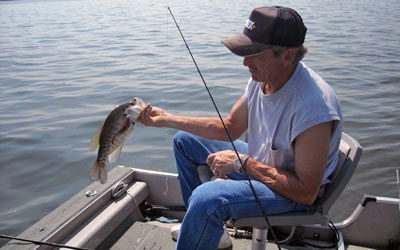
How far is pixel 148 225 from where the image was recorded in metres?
3.17

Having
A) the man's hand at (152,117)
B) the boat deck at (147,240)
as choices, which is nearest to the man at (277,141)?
the man's hand at (152,117)

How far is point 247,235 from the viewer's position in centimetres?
299

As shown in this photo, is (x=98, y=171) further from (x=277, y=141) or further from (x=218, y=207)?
(x=277, y=141)

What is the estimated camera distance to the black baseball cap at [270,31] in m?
1.92

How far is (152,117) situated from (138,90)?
5200 mm

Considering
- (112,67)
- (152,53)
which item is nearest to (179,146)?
(112,67)

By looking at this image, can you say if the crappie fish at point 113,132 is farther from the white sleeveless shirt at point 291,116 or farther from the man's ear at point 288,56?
the man's ear at point 288,56

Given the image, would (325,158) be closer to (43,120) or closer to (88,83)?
(43,120)

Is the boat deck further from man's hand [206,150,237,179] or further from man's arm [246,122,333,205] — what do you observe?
man's arm [246,122,333,205]

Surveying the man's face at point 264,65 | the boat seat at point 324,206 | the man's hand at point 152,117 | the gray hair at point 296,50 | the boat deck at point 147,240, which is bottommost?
the boat deck at point 147,240

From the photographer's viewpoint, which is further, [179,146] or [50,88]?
[50,88]

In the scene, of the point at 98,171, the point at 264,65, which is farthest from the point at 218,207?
the point at 98,171

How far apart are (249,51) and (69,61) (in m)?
9.77

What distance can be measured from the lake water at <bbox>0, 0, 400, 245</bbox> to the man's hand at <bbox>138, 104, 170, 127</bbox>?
2328 millimetres
